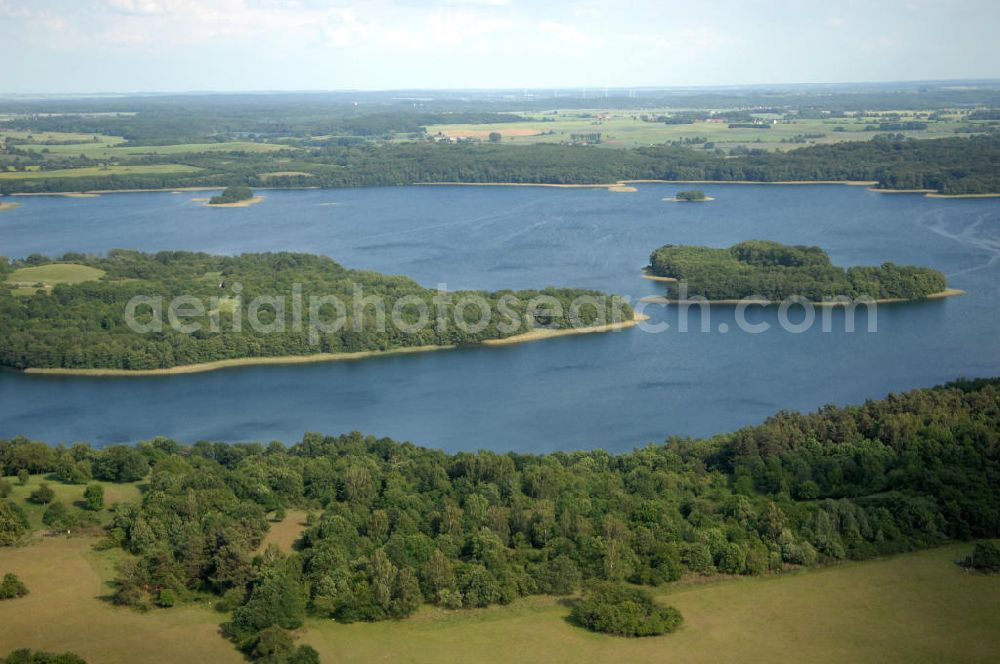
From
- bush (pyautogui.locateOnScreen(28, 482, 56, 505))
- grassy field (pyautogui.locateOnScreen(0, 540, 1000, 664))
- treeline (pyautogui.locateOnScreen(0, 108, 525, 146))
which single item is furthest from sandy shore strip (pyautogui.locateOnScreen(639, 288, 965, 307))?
treeline (pyautogui.locateOnScreen(0, 108, 525, 146))

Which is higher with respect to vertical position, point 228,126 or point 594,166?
point 228,126

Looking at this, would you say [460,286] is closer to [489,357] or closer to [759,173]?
[489,357]

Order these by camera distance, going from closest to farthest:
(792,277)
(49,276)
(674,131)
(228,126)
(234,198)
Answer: (792,277) → (49,276) → (234,198) → (674,131) → (228,126)

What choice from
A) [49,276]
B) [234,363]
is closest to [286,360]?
[234,363]

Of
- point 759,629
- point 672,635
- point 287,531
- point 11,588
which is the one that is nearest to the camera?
point 672,635

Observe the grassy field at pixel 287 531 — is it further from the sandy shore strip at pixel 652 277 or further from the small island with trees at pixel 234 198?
the small island with trees at pixel 234 198

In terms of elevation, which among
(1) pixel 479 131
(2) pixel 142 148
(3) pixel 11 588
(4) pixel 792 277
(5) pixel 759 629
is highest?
(1) pixel 479 131

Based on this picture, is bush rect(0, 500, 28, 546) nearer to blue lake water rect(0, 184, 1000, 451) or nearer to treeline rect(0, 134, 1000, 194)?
blue lake water rect(0, 184, 1000, 451)

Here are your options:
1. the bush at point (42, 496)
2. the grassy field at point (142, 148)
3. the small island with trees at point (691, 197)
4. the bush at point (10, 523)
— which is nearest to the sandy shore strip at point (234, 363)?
the bush at point (42, 496)

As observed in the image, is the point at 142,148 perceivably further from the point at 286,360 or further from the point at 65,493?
the point at 65,493
